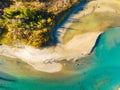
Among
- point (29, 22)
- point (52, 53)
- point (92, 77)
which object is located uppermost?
point (29, 22)

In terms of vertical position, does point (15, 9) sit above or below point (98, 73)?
above

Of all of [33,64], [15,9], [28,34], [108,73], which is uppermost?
[15,9]

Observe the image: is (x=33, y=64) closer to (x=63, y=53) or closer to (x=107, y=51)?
(x=63, y=53)

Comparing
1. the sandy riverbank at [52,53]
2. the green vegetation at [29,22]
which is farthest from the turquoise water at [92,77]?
the green vegetation at [29,22]

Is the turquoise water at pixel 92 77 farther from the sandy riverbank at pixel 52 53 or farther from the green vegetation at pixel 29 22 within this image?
the green vegetation at pixel 29 22

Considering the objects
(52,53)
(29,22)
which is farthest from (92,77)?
(29,22)

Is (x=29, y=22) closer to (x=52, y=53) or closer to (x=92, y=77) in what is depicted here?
(x=52, y=53)

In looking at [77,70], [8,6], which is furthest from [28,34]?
[77,70]

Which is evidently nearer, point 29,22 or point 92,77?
point 92,77

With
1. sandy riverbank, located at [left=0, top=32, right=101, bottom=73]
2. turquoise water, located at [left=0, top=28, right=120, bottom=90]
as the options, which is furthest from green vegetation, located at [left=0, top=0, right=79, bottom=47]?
turquoise water, located at [left=0, top=28, right=120, bottom=90]
